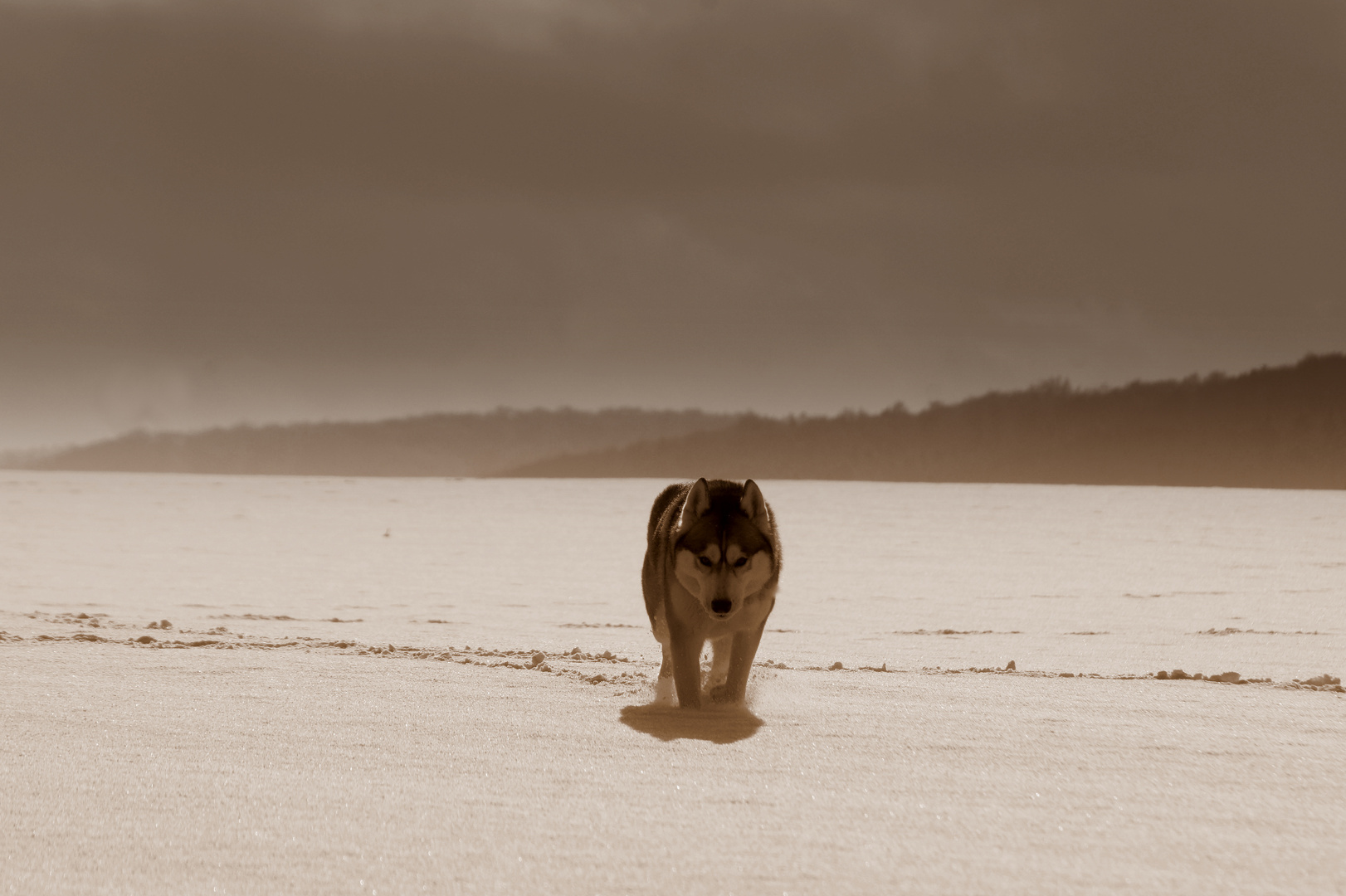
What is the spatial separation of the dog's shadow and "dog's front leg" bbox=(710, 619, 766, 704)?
0.07 m

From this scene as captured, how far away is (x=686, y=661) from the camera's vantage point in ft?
15.6

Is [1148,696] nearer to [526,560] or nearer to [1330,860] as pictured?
[1330,860]

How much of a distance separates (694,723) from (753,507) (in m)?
0.95

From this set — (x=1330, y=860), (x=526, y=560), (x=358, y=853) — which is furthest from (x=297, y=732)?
(x=526, y=560)

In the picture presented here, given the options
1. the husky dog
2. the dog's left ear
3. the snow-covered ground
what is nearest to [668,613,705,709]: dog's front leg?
the husky dog

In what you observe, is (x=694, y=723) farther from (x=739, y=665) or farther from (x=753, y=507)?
(x=753, y=507)

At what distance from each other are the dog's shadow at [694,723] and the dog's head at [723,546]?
18.2 inches

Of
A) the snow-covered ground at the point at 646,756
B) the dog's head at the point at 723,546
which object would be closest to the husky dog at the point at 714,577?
the dog's head at the point at 723,546

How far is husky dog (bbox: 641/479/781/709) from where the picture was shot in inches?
174

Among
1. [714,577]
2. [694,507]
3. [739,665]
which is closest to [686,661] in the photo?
[739,665]

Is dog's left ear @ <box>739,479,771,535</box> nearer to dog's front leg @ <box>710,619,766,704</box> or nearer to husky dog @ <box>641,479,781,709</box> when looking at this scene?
husky dog @ <box>641,479,781,709</box>

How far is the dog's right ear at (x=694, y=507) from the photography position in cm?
461

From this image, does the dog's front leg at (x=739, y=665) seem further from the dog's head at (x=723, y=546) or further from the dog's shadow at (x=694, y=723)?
the dog's head at (x=723, y=546)

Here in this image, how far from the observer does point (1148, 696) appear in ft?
16.7
